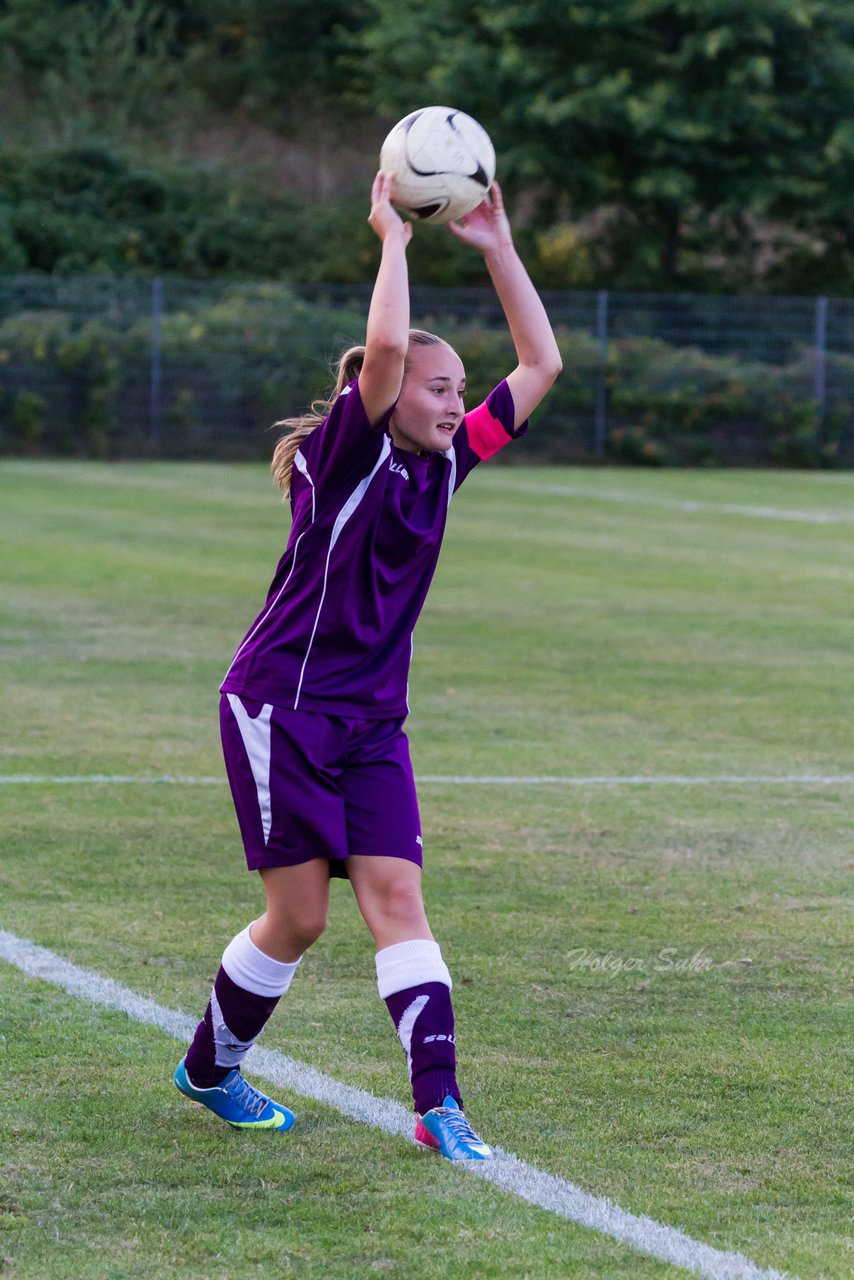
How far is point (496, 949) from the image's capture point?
17.3 ft

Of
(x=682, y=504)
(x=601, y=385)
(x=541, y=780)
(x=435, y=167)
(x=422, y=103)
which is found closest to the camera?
(x=435, y=167)

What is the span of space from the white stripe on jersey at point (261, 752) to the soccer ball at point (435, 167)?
44.6 inches

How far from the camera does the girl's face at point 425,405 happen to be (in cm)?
385

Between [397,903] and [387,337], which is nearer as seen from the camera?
[387,337]

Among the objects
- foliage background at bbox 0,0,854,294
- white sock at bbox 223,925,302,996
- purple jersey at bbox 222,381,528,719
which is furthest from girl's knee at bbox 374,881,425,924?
foliage background at bbox 0,0,854,294

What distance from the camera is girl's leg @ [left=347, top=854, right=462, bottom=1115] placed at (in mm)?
3760

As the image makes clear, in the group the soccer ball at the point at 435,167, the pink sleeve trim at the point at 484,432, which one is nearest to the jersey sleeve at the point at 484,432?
the pink sleeve trim at the point at 484,432

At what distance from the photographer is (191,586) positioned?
45.3 ft

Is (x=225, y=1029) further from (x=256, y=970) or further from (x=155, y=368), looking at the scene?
(x=155, y=368)

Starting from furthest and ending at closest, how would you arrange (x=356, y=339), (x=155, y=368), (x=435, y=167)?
(x=356, y=339) < (x=155, y=368) < (x=435, y=167)

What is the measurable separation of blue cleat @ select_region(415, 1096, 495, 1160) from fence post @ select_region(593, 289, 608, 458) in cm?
2618

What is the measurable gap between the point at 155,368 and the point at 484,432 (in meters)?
24.9

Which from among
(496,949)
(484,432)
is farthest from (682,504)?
(484,432)

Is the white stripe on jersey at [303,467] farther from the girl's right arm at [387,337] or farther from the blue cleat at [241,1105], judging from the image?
the blue cleat at [241,1105]
